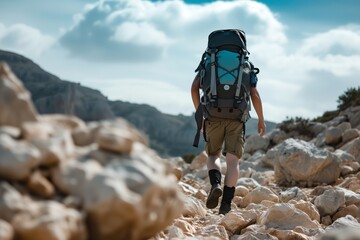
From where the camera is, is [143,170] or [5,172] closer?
[5,172]

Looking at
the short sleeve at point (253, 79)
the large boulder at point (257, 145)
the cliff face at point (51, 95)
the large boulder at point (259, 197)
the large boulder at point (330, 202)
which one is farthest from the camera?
the large boulder at point (257, 145)

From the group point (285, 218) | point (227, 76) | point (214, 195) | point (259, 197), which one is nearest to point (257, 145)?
point (259, 197)

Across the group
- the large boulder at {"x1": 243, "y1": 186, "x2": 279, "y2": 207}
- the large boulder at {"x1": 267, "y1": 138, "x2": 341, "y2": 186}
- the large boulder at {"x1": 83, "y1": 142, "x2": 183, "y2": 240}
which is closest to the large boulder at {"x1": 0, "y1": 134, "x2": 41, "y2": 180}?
the large boulder at {"x1": 83, "y1": 142, "x2": 183, "y2": 240}

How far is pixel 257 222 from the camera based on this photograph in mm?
6109

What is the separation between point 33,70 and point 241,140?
2942mm

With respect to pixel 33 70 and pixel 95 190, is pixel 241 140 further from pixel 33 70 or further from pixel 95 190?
pixel 95 190

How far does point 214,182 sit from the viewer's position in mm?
6828

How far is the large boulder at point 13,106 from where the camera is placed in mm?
2463

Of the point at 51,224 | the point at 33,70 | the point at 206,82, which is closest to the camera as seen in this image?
the point at 51,224

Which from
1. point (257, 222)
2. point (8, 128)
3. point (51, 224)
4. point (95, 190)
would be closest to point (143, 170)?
point (95, 190)

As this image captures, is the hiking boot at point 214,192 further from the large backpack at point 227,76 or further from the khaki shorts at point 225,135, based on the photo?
the large backpack at point 227,76

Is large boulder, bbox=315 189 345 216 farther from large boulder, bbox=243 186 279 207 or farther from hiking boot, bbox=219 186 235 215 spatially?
hiking boot, bbox=219 186 235 215

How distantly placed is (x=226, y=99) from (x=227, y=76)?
1.00ft

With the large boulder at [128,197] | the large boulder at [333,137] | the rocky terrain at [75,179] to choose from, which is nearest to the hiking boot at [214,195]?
the rocky terrain at [75,179]
